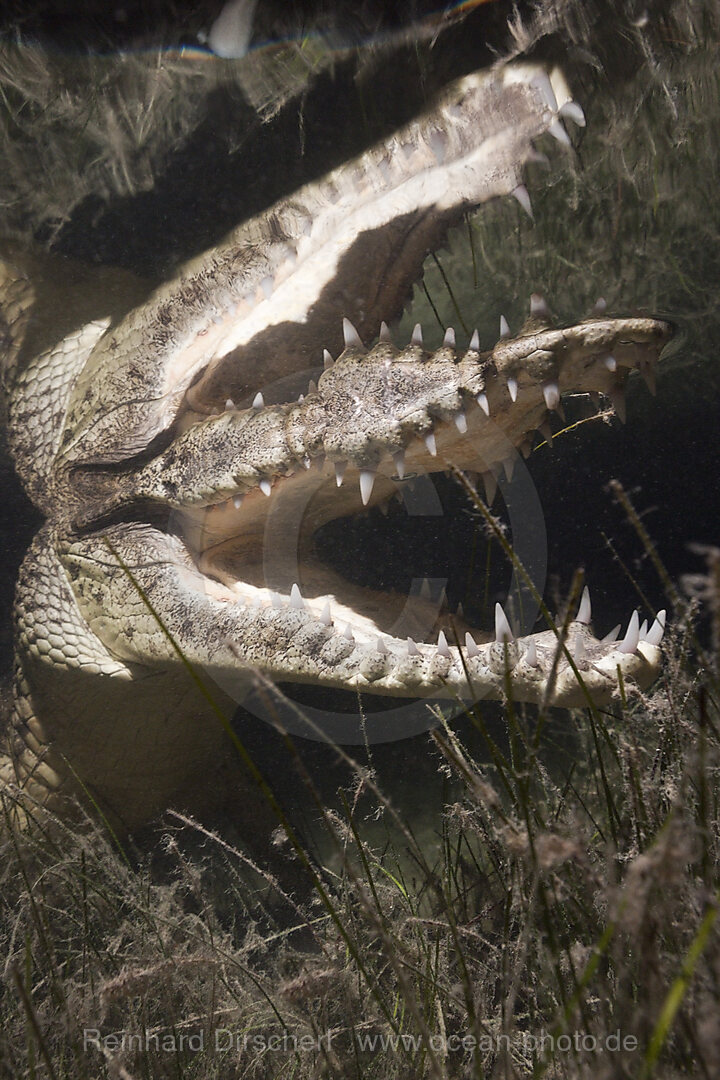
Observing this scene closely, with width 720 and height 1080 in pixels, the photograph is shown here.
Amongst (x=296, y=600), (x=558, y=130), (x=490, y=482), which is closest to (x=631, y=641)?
(x=490, y=482)

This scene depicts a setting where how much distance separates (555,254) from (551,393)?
172cm

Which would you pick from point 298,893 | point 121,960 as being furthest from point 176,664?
point 298,893

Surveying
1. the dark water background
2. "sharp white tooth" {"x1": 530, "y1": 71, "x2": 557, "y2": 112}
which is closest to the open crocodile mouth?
"sharp white tooth" {"x1": 530, "y1": 71, "x2": 557, "y2": 112}

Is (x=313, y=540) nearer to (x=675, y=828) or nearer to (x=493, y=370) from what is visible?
(x=493, y=370)

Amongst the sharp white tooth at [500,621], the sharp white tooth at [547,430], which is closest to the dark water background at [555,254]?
the sharp white tooth at [547,430]

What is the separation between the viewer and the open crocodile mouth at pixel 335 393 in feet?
4.57

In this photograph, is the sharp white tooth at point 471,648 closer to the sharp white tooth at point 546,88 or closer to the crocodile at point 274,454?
the crocodile at point 274,454

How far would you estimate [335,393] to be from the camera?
1.57 m

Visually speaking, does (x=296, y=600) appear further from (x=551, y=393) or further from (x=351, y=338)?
(x=551, y=393)

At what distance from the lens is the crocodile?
140 centimetres

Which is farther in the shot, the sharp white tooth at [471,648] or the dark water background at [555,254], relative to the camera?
the dark water background at [555,254]

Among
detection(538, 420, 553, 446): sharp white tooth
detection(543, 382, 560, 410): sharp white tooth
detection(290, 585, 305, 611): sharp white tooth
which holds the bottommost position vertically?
detection(290, 585, 305, 611): sharp white tooth

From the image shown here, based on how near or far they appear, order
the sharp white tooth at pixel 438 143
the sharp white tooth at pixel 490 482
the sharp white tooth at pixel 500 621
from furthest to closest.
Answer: the sharp white tooth at pixel 490 482 → the sharp white tooth at pixel 438 143 → the sharp white tooth at pixel 500 621

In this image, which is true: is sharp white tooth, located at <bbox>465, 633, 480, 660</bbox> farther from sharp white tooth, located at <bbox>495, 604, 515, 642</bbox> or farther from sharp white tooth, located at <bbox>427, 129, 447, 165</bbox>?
sharp white tooth, located at <bbox>427, 129, 447, 165</bbox>
